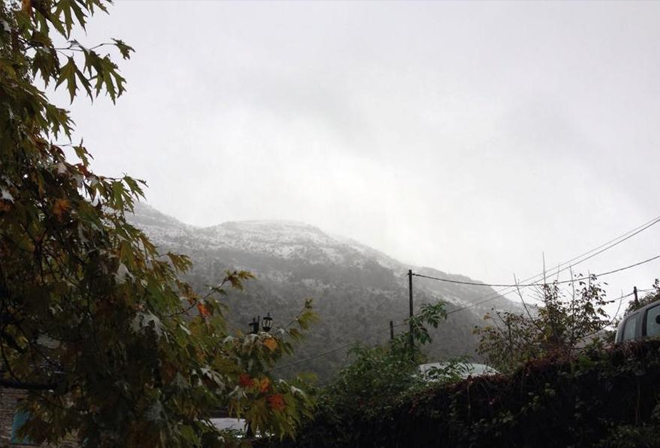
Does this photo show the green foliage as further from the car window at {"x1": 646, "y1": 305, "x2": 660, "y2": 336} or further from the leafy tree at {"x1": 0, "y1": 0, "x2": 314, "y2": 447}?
the leafy tree at {"x1": 0, "y1": 0, "x2": 314, "y2": 447}

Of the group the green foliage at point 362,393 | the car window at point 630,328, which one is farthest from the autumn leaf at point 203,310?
the car window at point 630,328

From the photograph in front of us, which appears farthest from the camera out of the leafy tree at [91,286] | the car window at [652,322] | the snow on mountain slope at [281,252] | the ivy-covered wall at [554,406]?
the snow on mountain slope at [281,252]

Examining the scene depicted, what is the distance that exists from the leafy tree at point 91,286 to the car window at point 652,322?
7541 millimetres

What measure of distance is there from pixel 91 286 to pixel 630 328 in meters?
9.48

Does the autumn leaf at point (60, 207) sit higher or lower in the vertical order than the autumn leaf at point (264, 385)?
higher

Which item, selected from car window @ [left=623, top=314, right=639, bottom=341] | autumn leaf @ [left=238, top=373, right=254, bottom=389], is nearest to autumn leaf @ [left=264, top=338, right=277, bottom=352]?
autumn leaf @ [left=238, top=373, right=254, bottom=389]

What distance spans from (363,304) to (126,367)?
91868mm

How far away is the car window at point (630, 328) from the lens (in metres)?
10.0

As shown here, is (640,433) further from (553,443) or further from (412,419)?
(412,419)

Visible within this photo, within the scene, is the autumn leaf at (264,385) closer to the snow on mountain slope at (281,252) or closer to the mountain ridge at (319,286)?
the mountain ridge at (319,286)

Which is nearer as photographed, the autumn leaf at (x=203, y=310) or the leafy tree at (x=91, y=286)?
the leafy tree at (x=91, y=286)

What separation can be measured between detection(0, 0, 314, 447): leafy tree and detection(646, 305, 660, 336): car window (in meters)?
7.54

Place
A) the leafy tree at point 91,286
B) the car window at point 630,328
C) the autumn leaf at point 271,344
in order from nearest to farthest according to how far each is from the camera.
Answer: the leafy tree at point 91,286 < the autumn leaf at point 271,344 < the car window at point 630,328

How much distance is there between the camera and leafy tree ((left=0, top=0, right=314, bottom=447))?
3.32 metres
